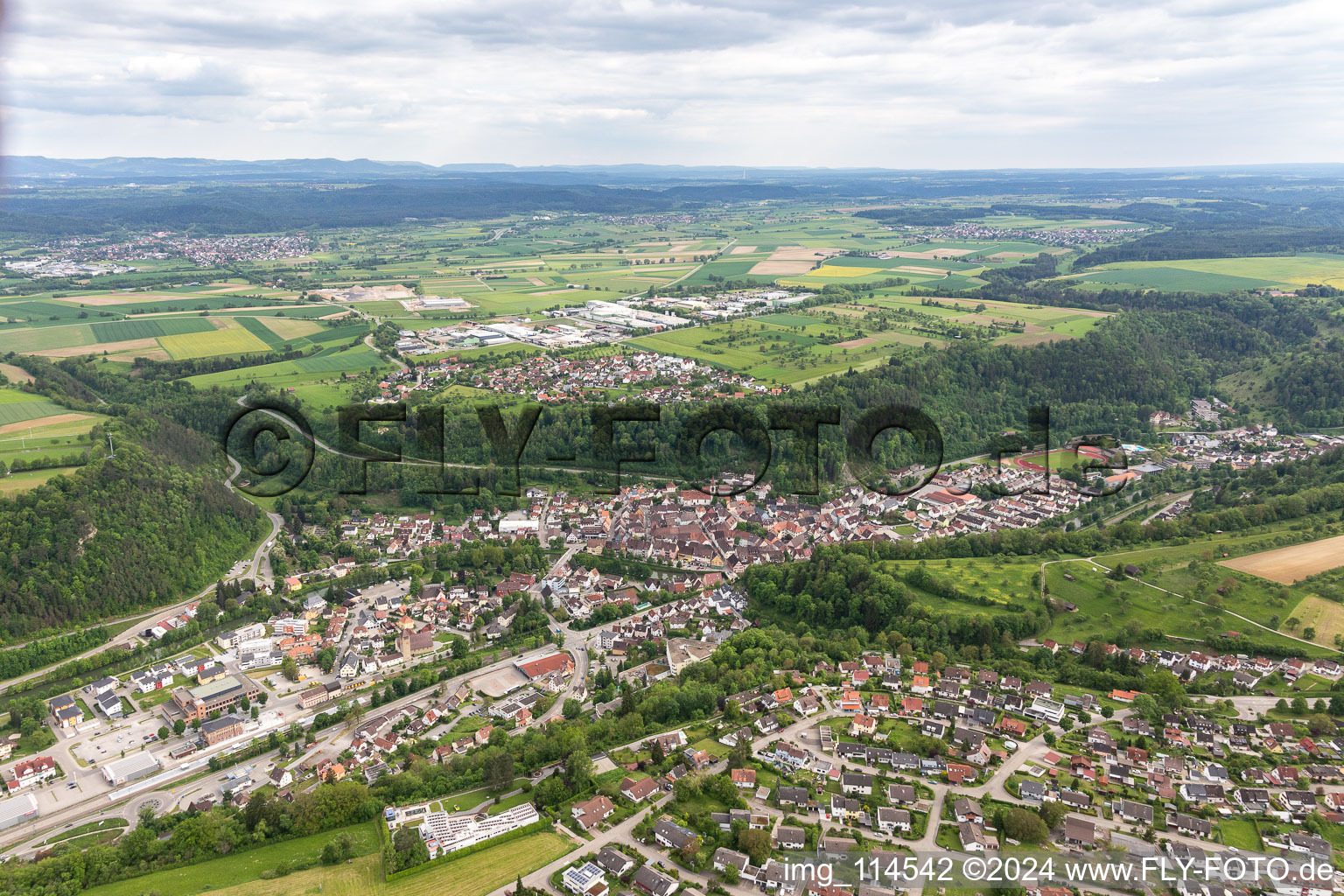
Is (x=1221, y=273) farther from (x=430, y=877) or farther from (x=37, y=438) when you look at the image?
(x=37, y=438)

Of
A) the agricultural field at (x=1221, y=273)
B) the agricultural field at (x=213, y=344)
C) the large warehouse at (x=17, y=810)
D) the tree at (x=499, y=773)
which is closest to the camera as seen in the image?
the large warehouse at (x=17, y=810)

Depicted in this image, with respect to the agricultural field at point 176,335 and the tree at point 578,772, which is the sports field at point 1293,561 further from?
the agricultural field at point 176,335

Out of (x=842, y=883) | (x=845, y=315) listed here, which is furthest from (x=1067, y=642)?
(x=845, y=315)

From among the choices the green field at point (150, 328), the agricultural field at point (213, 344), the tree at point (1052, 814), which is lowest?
the tree at point (1052, 814)

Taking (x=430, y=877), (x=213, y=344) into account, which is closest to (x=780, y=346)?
(x=213, y=344)

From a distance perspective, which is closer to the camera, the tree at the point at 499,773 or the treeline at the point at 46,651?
the tree at the point at 499,773

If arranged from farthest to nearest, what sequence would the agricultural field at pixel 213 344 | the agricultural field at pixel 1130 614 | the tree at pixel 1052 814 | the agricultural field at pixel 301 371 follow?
1. the agricultural field at pixel 213 344
2. the agricultural field at pixel 301 371
3. the agricultural field at pixel 1130 614
4. the tree at pixel 1052 814

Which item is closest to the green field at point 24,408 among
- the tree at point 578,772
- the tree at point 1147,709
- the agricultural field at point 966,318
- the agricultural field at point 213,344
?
the agricultural field at point 213,344
